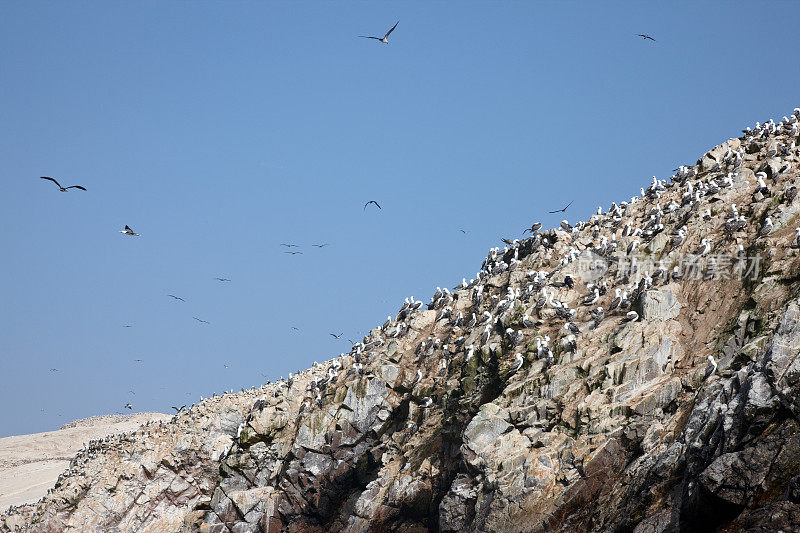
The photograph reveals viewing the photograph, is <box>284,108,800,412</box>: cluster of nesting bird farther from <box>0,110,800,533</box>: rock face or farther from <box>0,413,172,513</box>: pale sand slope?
<box>0,413,172,513</box>: pale sand slope

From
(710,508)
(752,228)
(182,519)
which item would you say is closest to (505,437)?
(710,508)

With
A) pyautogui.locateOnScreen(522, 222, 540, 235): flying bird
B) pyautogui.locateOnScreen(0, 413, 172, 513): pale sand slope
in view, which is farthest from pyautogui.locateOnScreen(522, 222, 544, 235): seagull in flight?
pyautogui.locateOnScreen(0, 413, 172, 513): pale sand slope

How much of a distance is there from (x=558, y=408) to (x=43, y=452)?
3789 inches

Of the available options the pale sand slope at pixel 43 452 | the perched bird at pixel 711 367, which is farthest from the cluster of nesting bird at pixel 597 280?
the pale sand slope at pixel 43 452

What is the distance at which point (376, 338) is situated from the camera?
4800 cm

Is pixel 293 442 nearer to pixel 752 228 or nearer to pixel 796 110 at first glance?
pixel 752 228

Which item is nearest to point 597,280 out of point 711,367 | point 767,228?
point 767,228

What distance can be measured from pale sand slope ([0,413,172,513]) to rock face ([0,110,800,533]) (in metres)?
28.3

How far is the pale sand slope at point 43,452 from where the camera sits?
78400mm

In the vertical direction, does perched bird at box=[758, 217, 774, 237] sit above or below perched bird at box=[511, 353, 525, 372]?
above

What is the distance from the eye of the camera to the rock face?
78.1 ft

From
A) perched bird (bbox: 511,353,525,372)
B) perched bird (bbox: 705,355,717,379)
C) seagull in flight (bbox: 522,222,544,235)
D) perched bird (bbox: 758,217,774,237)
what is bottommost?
perched bird (bbox: 705,355,717,379)

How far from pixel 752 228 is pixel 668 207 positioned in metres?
6.68

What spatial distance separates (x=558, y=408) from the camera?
101 ft
